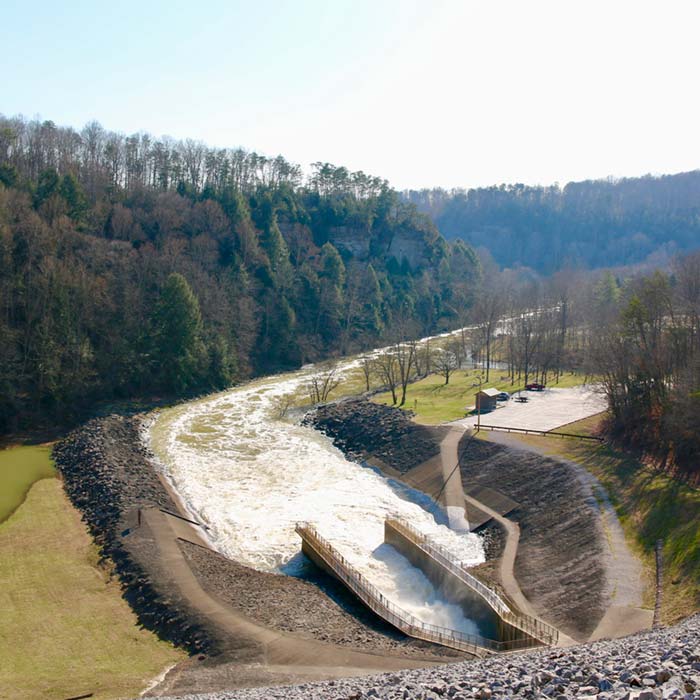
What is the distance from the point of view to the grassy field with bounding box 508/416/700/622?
22391 mm

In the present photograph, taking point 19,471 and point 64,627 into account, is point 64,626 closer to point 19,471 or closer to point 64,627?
point 64,627

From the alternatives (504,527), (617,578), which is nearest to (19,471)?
(504,527)

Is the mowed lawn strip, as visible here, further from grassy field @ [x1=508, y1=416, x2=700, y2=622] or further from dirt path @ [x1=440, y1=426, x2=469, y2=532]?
grassy field @ [x1=508, y1=416, x2=700, y2=622]

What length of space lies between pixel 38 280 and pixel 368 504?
1503 inches

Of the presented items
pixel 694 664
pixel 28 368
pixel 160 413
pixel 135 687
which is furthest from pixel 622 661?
pixel 28 368

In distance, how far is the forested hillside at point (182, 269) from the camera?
5528 centimetres

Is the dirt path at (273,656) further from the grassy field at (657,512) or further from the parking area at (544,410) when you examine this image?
the parking area at (544,410)

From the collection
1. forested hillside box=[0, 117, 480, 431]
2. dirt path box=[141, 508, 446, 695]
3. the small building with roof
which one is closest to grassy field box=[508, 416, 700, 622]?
dirt path box=[141, 508, 446, 695]

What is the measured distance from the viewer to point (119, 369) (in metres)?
59.2

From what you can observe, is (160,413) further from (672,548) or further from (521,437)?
(672,548)

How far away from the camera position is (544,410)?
164 ft

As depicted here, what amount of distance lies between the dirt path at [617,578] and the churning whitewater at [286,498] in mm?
4852

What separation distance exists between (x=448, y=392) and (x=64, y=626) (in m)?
43.7

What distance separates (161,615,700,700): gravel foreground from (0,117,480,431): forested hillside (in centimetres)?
4304
